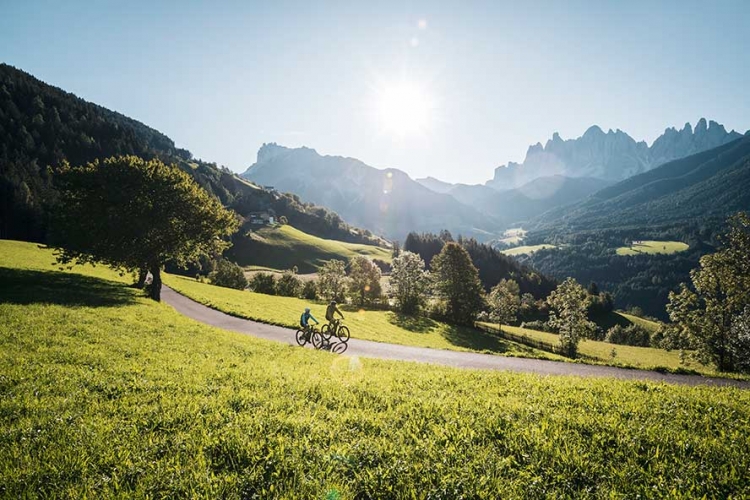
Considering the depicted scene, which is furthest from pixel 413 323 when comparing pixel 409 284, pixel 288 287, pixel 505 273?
pixel 505 273

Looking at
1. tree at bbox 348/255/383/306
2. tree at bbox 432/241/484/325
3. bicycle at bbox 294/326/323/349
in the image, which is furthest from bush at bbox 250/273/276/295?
bicycle at bbox 294/326/323/349

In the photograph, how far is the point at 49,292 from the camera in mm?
26531

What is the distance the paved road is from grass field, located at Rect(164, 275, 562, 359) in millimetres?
3083

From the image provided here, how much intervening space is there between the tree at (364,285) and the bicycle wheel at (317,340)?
51.3 m

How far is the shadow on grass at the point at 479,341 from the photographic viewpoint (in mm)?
48294

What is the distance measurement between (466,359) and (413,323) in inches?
1281

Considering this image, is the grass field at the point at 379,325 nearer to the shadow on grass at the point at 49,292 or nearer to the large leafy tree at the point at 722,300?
the shadow on grass at the point at 49,292

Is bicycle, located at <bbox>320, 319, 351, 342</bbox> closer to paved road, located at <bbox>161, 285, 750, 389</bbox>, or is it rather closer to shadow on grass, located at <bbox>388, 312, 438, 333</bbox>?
paved road, located at <bbox>161, 285, 750, 389</bbox>

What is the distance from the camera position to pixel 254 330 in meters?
29.6

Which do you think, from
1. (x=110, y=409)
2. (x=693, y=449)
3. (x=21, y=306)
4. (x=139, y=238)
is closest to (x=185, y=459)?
(x=110, y=409)

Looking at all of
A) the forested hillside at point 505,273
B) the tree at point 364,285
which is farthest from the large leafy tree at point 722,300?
the forested hillside at point 505,273

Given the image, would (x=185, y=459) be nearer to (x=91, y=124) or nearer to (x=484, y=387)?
(x=484, y=387)

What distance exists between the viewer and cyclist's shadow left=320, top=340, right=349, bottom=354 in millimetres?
23859

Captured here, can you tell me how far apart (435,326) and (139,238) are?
43.9 m
